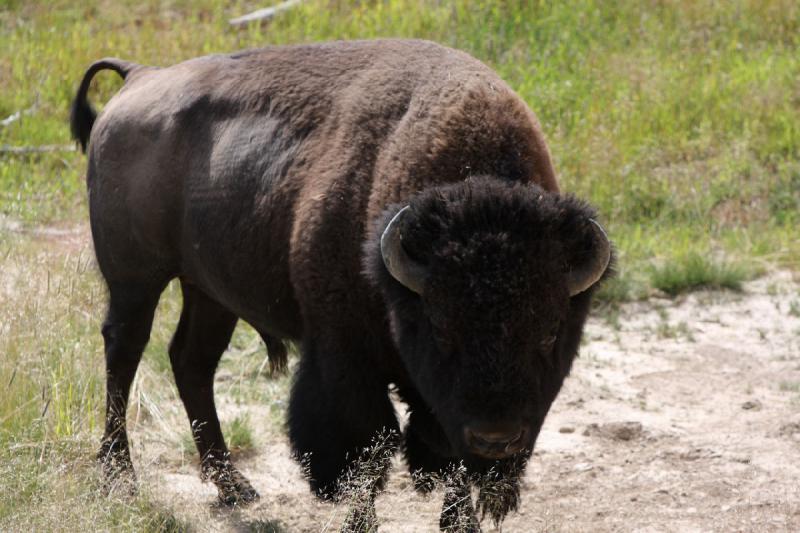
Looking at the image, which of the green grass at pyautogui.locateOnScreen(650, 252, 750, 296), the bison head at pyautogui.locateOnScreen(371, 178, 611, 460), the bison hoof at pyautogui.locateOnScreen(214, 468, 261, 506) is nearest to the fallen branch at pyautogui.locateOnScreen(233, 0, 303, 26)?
the green grass at pyautogui.locateOnScreen(650, 252, 750, 296)

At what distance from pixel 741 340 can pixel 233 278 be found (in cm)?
363

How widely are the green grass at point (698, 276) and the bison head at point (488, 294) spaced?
3994 mm

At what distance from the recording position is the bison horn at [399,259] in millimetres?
3746

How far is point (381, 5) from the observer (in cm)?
1261

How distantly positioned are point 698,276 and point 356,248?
417cm

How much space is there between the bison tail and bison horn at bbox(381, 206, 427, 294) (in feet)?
8.74

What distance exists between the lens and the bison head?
357 cm

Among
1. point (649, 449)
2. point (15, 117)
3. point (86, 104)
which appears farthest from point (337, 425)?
point (15, 117)

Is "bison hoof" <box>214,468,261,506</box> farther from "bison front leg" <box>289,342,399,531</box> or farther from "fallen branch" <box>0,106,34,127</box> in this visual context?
"fallen branch" <box>0,106,34,127</box>

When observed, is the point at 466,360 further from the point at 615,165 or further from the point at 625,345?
the point at 615,165

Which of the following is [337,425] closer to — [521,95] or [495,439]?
[495,439]

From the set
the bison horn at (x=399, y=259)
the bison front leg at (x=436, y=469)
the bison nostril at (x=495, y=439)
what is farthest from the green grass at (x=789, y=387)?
the bison horn at (x=399, y=259)

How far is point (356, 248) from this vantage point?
420 cm

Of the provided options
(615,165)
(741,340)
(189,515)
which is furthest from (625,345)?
(189,515)
